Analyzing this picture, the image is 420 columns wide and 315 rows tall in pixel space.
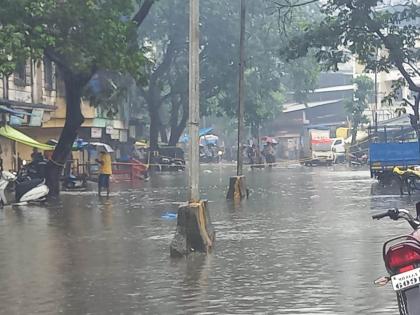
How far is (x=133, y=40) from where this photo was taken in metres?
24.1

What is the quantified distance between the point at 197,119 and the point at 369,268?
335cm

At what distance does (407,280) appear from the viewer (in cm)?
551

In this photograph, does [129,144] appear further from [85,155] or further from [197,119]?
[197,119]

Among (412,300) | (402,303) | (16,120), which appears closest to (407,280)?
(412,300)

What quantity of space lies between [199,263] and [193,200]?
1199mm

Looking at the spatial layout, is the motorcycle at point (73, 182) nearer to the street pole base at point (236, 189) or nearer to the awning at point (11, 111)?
the awning at point (11, 111)

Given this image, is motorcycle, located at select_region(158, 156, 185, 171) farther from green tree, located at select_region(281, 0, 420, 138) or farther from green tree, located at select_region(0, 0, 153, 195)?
green tree, located at select_region(0, 0, 153, 195)

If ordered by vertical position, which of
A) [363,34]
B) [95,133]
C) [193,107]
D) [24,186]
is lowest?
[24,186]

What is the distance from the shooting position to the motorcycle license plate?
5496 mm

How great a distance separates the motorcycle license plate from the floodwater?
2.62 meters

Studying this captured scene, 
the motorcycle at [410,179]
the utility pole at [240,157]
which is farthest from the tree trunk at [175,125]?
the utility pole at [240,157]

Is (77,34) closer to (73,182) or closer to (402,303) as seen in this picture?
(73,182)

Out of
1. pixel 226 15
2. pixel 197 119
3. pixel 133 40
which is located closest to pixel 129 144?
pixel 226 15

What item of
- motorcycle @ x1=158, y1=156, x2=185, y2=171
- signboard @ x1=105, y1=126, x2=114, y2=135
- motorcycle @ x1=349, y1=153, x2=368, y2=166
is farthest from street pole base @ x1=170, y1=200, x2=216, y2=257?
motorcycle @ x1=349, y1=153, x2=368, y2=166
